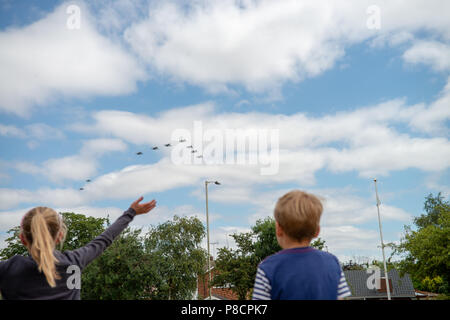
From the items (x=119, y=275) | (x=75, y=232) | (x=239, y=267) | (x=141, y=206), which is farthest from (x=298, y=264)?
(x=75, y=232)

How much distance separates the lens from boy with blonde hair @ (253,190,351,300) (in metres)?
2.56

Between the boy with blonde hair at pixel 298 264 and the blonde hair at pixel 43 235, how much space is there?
136cm

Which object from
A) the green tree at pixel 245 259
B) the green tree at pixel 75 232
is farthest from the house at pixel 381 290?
the green tree at pixel 75 232

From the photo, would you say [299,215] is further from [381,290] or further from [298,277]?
[381,290]

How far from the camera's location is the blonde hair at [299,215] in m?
2.64

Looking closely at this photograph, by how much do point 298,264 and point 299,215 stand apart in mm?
295

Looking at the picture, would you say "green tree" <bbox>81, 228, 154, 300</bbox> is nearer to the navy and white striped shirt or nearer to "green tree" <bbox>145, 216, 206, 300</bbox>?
"green tree" <bbox>145, 216, 206, 300</bbox>

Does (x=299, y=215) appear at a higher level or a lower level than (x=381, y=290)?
higher

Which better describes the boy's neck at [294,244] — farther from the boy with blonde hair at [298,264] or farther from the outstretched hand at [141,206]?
the outstretched hand at [141,206]

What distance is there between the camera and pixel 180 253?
1539 inches
